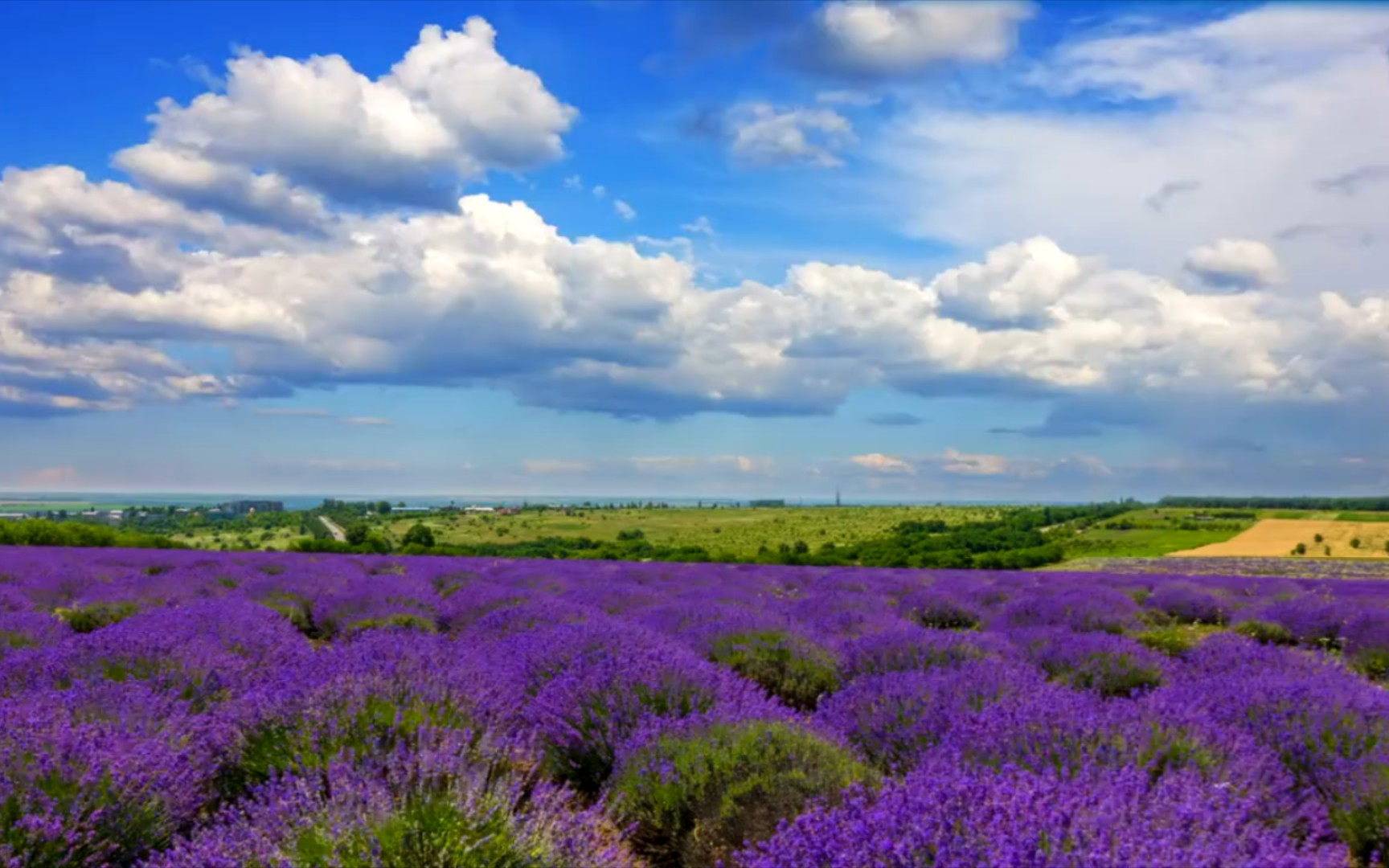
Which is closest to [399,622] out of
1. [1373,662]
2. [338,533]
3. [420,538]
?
[1373,662]

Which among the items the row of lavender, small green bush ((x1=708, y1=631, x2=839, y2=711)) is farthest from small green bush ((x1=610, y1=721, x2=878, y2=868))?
small green bush ((x1=708, y1=631, x2=839, y2=711))

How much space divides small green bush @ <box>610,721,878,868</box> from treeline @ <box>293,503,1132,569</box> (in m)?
25.3

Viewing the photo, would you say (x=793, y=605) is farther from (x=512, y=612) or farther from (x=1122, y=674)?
(x=1122, y=674)

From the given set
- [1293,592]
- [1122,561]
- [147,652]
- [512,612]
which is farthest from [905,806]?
[1122,561]

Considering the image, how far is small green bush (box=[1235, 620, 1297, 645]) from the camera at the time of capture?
13.1 metres

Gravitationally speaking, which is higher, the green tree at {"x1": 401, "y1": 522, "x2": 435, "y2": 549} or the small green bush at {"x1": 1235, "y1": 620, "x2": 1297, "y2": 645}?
the small green bush at {"x1": 1235, "y1": 620, "x2": 1297, "y2": 645}

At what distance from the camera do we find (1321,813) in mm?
Answer: 4156

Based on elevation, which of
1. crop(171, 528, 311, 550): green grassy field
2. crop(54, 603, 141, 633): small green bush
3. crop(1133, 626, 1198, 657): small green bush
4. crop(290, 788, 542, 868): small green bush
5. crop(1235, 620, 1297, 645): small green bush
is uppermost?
crop(290, 788, 542, 868): small green bush

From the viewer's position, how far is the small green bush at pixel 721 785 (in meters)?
4.08

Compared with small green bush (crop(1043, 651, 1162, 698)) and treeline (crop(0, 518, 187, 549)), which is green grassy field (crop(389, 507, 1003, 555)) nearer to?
treeline (crop(0, 518, 187, 549))

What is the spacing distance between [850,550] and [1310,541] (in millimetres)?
20267

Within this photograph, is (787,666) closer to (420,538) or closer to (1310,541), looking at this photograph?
(420,538)

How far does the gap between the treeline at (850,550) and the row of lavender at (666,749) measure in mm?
22758

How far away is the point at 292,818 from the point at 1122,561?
34.2m
